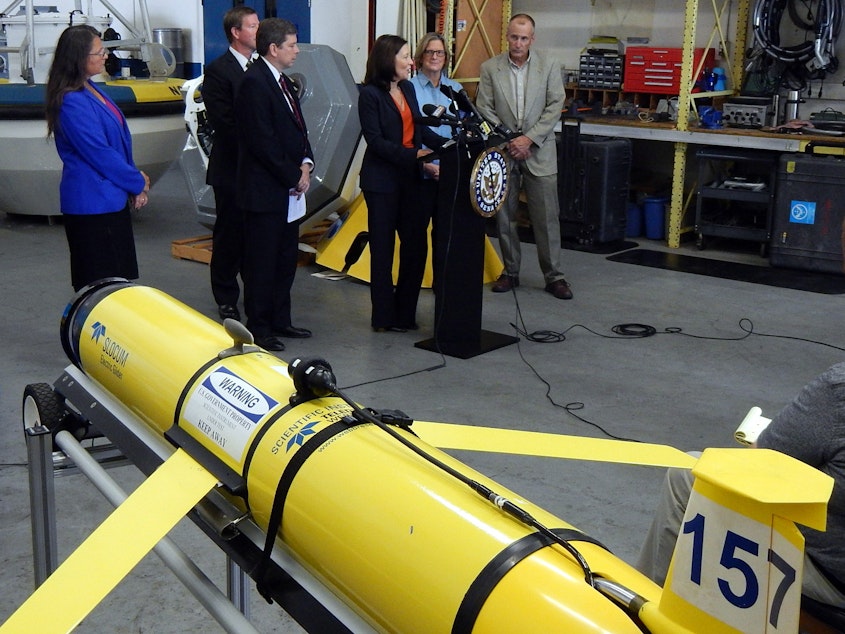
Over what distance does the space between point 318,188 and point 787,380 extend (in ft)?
9.55

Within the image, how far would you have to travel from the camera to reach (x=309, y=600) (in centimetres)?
163

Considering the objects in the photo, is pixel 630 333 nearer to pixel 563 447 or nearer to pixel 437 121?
pixel 437 121

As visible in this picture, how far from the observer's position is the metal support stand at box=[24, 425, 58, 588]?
7.72ft

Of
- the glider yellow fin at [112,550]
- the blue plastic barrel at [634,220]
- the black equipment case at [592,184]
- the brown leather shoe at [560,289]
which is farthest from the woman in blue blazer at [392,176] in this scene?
the glider yellow fin at [112,550]

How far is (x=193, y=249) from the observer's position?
6.67m

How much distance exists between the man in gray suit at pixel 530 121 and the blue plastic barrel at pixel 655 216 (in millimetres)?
1801

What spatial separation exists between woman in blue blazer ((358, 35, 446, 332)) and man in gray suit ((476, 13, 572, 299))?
2.75ft

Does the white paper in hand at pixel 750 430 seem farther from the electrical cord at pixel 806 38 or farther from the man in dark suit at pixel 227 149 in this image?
the electrical cord at pixel 806 38

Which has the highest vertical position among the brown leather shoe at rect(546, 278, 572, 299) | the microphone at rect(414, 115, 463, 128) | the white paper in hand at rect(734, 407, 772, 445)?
the microphone at rect(414, 115, 463, 128)

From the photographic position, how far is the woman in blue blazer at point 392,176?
187 inches

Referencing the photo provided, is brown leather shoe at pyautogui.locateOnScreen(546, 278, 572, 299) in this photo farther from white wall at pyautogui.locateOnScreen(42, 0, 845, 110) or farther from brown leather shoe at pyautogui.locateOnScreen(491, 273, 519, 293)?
white wall at pyautogui.locateOnScreen(42, 0, 845, 110)

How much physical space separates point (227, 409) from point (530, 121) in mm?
4150

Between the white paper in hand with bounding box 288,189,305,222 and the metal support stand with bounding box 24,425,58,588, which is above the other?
the white paper in hand with bounding box 288,189,305,222

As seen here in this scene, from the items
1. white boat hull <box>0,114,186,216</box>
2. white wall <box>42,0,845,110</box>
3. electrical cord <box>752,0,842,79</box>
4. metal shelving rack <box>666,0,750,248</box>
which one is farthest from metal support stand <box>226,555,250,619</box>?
white wall <box>42,0,845,110</box>
